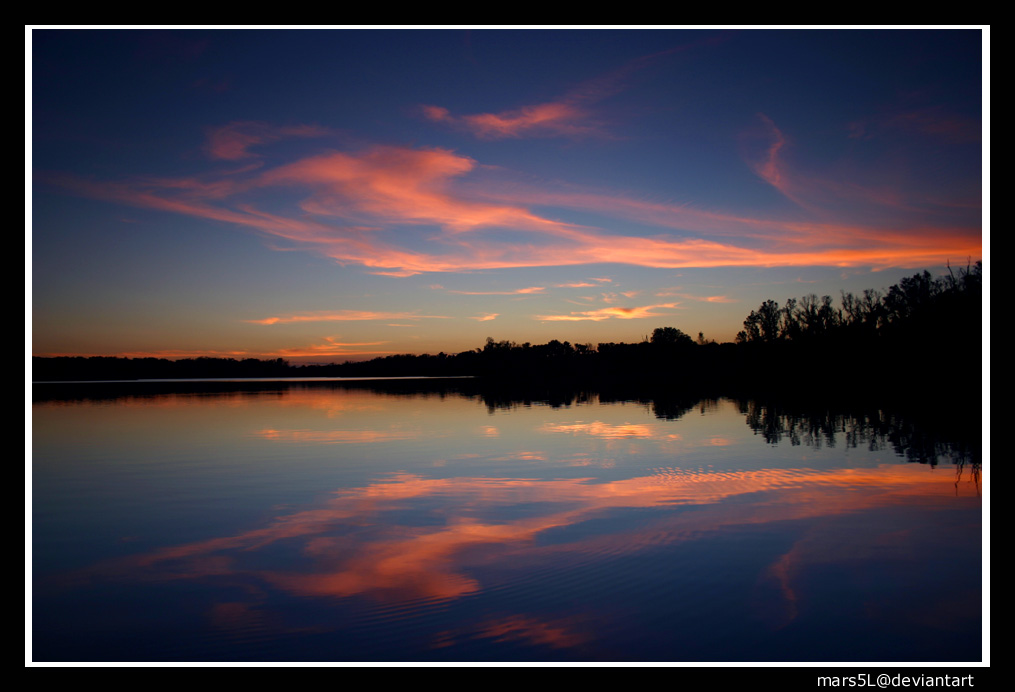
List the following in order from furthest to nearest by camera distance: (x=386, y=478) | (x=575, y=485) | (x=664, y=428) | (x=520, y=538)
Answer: (x=664, y=428), (x=386, y=478), (x=575, y=485), (x=520, y=538)

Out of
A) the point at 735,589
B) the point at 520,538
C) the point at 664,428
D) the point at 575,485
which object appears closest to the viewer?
the point at 735,589

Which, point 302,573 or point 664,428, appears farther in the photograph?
point 664,428

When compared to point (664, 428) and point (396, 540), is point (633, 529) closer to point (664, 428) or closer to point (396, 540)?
point (396, 540)

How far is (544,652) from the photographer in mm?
5477

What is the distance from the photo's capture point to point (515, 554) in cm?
788

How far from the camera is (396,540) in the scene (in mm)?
8602

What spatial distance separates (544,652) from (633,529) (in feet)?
12.4

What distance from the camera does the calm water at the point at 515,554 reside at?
5.77m

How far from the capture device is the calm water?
5.77 metres
